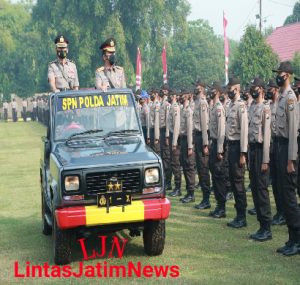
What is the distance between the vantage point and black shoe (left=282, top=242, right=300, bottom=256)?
7.17 m

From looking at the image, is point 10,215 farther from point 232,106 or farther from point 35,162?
point 35,162

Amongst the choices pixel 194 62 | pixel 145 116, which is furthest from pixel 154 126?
pixel 194 62

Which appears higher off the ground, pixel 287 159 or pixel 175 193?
pixel 287 159

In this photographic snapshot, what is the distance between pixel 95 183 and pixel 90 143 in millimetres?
896

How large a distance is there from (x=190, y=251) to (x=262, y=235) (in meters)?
1.12

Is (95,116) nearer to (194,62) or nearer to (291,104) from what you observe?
(291,104)

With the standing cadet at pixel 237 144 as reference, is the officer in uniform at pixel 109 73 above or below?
above

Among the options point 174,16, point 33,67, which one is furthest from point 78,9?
point 33,67

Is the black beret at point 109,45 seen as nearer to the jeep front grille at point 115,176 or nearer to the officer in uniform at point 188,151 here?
the jeep front grille at point 115,176

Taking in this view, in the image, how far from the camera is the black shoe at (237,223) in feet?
29.1

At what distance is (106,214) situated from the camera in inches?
260

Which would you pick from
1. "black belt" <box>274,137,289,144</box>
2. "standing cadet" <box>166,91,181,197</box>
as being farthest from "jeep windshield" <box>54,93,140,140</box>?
"standing cadet" <box>166,91,181,197</box>

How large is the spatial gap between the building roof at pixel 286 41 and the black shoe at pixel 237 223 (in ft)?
117

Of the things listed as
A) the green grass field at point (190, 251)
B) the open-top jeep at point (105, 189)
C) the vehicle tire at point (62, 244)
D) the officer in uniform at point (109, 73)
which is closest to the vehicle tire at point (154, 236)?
the open-top jeep at point (105, 189)
